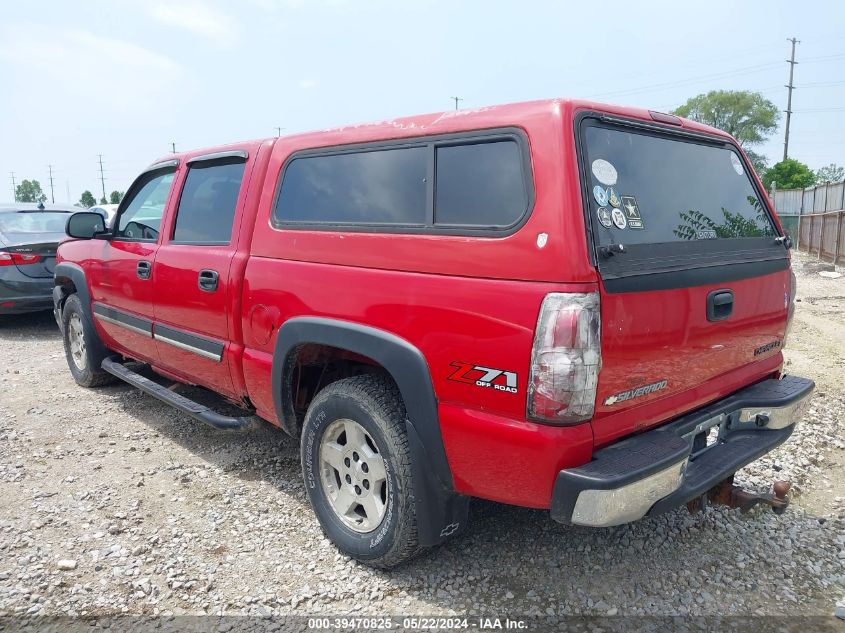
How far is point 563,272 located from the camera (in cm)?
206

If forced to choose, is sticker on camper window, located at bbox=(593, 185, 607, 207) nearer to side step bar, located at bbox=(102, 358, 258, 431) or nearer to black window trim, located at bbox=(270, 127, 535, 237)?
black window trim, located at bbox=(270, 127, 535, 237)

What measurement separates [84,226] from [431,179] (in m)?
3.27

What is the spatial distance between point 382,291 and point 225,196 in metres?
1.60

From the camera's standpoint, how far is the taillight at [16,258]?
7.53m

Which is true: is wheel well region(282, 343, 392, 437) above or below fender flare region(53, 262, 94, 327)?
below

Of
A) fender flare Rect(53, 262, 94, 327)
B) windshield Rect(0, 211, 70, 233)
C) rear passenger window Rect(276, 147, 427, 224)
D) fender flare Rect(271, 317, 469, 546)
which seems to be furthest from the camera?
windshield Rect(0, 211, 70, 233)

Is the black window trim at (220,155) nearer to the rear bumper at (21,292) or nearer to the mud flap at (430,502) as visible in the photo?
the mud flap at (430,502)

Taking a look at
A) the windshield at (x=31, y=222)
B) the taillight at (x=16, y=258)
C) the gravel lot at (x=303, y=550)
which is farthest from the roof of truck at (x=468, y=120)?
the windshield at (x=31, y=222)

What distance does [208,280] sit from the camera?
3.46 m

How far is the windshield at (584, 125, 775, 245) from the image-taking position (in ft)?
7.55

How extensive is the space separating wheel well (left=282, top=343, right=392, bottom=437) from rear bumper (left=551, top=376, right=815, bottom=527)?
42.7 inches

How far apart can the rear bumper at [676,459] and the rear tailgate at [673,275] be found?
7 centimetres

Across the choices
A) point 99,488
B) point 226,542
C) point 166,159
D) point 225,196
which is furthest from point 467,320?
point 166,159

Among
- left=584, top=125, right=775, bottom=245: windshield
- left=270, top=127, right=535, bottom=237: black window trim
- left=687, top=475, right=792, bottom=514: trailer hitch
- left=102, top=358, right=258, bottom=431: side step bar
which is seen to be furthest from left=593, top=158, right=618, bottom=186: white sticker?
left=102, top=358, right=258, bottom=431: side step bar
